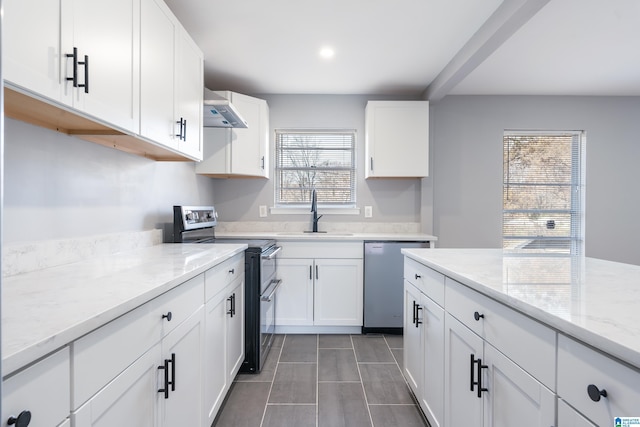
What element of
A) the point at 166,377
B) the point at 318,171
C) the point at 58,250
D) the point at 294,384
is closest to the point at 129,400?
the point at 166,377

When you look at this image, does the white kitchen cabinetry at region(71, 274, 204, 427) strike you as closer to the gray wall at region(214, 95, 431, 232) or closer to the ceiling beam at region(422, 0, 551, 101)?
the gray wall at region(214, 95, 431, 232)

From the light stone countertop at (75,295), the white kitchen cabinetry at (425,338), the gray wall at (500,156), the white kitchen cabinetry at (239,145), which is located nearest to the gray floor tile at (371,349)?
the white kitchen cabinetry at (425,338)

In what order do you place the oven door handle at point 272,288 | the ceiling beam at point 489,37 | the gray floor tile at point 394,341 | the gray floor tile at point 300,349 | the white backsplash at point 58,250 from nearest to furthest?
1. the white backsplash at point 58,250
2. the ceiling beam at point 489,37
3. the oven door handle at point 272,288
4. the gray floor tile at point 300,349
5. the gray floor tile at point 394,341

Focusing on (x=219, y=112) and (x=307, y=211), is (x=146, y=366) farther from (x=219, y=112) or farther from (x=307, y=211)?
(x=307, y=211)

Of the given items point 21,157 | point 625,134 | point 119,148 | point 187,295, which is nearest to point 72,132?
point 21,157

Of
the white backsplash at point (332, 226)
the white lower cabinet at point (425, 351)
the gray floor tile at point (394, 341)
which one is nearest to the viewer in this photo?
the white lower cabinet at point (425, 351)

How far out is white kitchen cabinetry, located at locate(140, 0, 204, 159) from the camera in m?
1.56

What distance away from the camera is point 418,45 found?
2555 mm

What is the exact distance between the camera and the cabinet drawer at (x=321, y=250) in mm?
3047

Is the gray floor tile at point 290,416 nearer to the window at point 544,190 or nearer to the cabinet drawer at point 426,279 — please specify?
the cabinet drawer at point 426,279

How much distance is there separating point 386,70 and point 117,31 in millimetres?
2269

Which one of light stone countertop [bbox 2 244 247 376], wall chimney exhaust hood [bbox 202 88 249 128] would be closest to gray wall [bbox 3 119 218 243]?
light stone countertop [bbox 2 244 247 376]

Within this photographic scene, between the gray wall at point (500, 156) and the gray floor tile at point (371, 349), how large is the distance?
138 centimetres

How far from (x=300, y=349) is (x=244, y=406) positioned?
86cm
